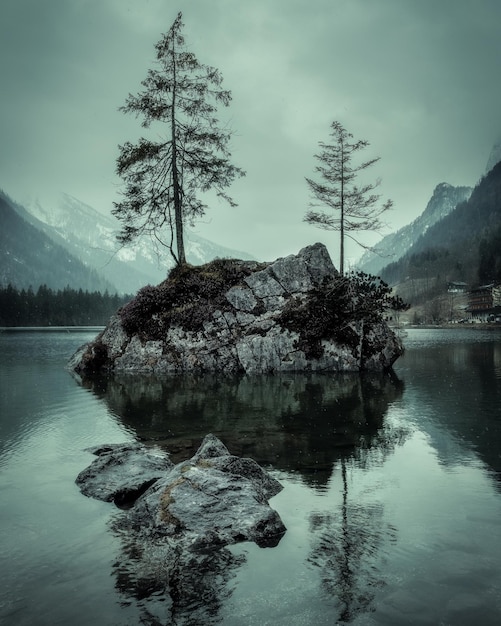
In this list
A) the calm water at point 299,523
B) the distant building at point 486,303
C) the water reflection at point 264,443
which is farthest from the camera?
the distant building at point 486,303

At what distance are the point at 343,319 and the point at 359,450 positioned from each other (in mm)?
18008

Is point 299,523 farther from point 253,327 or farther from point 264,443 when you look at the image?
point 253,327

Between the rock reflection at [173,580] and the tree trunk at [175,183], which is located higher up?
the tree trunk at [175,183]

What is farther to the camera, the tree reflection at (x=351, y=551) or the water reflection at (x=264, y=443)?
the water reflection at (x=264, y=443)

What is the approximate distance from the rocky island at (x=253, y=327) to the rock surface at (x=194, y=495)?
61.7ft

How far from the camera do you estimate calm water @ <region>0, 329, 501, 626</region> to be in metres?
4.98

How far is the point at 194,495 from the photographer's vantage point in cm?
736

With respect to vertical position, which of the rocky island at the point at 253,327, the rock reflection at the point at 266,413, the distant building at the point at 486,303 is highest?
the distant building at the point at 486,303

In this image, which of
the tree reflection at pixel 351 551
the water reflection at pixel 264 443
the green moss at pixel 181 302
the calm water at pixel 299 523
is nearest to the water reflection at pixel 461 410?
the calm water at pixel 299 523

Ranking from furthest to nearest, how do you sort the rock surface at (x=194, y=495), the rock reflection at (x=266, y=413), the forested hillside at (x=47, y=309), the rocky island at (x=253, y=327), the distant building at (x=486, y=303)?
the forested hillside at (x=47, y=309) < the distant building at (x=486, y=303) < the rocky island at (x=253, y=327) < the rock reflection at (x=266, y=413) < the rock surface at (x=194, y=495)

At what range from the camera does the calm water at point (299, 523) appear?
498cm

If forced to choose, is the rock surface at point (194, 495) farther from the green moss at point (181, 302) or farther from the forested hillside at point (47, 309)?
the forested hillside at point (47, 309)

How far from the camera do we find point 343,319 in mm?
28562

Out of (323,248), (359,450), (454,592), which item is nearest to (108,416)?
(359,450)
